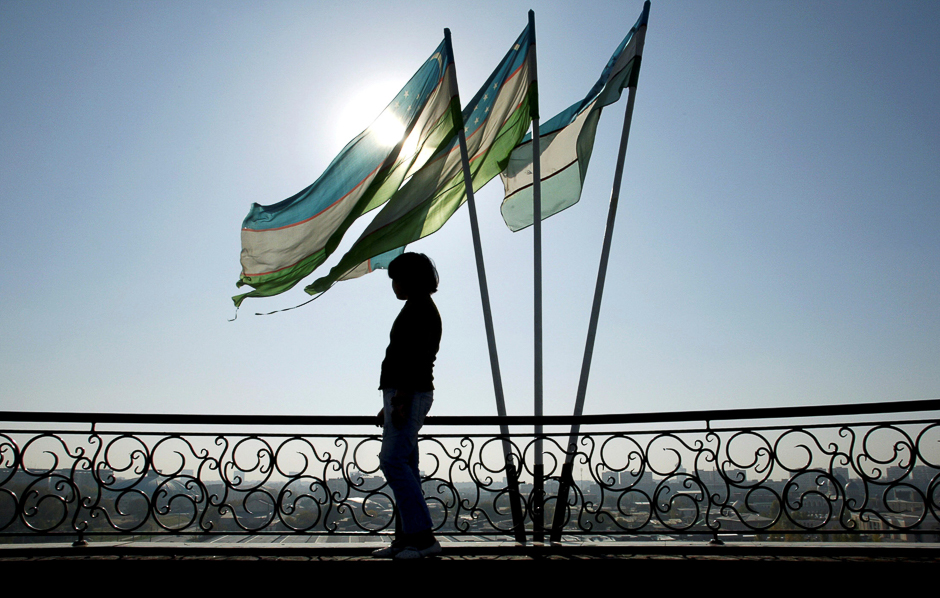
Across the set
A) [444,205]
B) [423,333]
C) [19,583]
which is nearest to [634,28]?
[444,205]

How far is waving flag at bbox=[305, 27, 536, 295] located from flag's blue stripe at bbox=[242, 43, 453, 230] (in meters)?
0.52

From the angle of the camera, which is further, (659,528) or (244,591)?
(659,528)

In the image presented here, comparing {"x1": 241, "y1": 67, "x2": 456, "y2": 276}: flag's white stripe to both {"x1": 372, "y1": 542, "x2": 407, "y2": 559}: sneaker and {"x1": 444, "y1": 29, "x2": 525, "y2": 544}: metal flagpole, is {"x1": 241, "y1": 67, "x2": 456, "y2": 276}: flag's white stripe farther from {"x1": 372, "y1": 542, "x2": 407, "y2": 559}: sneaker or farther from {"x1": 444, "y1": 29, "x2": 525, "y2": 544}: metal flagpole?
{"x1": 372, "y1": 542, "x2": 407, "y2": 559}: sneaker

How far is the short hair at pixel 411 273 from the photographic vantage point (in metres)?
3.97

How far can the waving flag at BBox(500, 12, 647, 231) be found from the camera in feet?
21.3

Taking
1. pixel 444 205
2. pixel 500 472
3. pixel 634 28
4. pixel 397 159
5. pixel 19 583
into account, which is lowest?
pixel 19 583

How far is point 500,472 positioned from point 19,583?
3.39m

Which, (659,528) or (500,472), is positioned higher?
(500,472)

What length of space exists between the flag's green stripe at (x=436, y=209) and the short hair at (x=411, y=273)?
215 cm

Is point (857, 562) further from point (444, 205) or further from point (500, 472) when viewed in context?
point (444, 205)

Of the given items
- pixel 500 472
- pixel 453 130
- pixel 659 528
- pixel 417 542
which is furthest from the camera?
pixel 453 130

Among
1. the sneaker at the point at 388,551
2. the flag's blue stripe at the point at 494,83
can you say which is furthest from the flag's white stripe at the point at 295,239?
the sneaker at the point at 388,551

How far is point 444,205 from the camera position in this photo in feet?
22.0

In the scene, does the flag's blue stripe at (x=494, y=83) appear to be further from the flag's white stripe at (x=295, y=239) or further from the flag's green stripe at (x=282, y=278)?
the flag's green stripe at (x=282, y=278)
